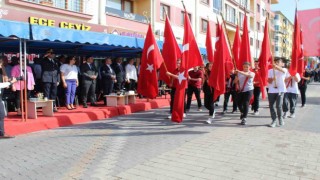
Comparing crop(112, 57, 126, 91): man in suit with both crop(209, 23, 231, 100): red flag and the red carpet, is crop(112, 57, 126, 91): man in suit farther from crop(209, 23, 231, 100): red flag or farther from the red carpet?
crop(209, 23, 231, 100): red flag

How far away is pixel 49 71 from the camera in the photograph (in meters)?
10.2

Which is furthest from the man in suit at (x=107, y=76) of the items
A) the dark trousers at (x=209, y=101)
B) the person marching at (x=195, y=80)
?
the dark trousers at (x=209, y=101)

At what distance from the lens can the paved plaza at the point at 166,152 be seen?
16.7 ft

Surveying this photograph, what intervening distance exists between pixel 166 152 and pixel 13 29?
480 centimetres

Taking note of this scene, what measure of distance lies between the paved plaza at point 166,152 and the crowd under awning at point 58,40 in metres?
2.48

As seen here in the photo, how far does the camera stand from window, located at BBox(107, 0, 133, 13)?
2188cm

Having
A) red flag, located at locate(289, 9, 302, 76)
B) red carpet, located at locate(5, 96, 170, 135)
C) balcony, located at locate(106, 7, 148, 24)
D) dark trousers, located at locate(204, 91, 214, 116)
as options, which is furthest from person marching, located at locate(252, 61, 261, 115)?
balcony, located at locate(106, 7, 148, 24)

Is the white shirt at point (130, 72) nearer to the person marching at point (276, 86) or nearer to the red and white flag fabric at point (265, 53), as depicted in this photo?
the red and white flag fabric at point (265, 53)

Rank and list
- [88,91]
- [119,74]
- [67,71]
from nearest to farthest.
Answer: [67,71], [88,91], [119,74]

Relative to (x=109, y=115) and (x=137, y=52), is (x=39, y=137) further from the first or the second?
(x=137, y=52)

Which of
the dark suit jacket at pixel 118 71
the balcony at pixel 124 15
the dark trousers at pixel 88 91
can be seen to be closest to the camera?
the dark trousers at pixel 88 91

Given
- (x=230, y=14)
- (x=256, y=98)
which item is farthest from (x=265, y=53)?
(x=230, y=14)

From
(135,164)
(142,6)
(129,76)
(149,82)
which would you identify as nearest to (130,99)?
(129,76)

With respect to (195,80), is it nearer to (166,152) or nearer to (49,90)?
(49,90)
